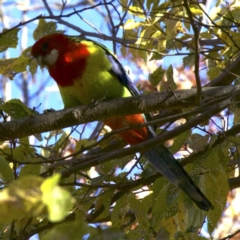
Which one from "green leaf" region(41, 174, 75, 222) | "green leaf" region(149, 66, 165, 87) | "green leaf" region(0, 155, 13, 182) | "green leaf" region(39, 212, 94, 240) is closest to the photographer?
"green leaf" region(41, 174, 75, 222)

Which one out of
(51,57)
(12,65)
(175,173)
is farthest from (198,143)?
(51,57)

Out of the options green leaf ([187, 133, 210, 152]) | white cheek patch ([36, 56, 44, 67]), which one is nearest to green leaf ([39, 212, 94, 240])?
green leaf ([187, 133, 210, 152])

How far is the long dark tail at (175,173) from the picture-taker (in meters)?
2.10

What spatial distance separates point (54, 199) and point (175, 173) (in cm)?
153

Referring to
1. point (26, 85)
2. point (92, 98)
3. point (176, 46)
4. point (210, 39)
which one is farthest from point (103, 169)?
point (26, 85)

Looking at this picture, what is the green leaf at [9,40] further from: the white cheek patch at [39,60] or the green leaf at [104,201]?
the green leaf at [104,201]

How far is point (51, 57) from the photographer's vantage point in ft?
9.41

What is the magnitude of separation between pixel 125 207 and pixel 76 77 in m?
0.83

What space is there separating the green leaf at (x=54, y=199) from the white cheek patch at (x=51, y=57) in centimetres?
201

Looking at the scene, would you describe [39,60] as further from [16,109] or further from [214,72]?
[214,72]

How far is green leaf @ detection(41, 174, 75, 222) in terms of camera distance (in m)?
0.87

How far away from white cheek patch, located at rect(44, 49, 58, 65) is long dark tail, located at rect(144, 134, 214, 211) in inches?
32.2

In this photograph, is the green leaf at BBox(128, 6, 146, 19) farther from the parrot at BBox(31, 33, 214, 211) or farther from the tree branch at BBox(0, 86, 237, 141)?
the tree branch at BBox(0, 86, 237, 141)

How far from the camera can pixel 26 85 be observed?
7086mm
